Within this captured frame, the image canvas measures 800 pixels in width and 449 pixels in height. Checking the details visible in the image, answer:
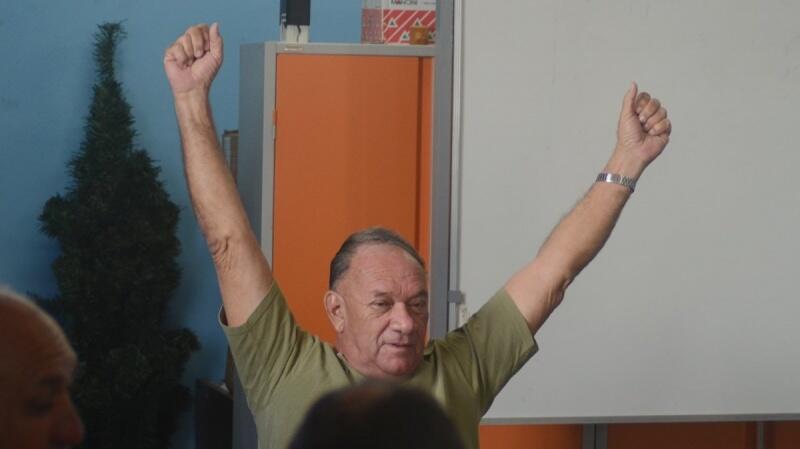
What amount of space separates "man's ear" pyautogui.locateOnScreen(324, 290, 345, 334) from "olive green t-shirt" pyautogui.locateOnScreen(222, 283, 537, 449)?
45 mm

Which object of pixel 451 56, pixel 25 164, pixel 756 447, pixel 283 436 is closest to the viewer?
pixel 283 436

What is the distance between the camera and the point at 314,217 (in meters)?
3.07

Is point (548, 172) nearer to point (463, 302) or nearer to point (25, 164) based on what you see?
point (463, 302)

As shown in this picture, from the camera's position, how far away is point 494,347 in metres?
2.11

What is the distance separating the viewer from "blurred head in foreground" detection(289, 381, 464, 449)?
824 mm

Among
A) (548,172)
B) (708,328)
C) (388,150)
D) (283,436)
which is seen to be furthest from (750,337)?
(283,436)

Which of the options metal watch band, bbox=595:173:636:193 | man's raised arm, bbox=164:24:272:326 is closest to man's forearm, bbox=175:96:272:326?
man's raised arm, bbox=164:24:272:326

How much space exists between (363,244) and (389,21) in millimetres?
1157

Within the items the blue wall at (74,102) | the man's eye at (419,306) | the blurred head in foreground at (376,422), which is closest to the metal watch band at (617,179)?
the man's eye at (419,306)

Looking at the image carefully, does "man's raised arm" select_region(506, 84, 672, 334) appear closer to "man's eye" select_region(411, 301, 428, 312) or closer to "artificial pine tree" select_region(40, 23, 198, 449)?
"man's eye" select_region(411, 301, 428, 312)

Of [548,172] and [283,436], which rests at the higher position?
[548,172]

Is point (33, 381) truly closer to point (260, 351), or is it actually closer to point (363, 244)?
point (260, 351)

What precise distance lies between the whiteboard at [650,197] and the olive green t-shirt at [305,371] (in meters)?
0.97

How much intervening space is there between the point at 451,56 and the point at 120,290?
1518mm
